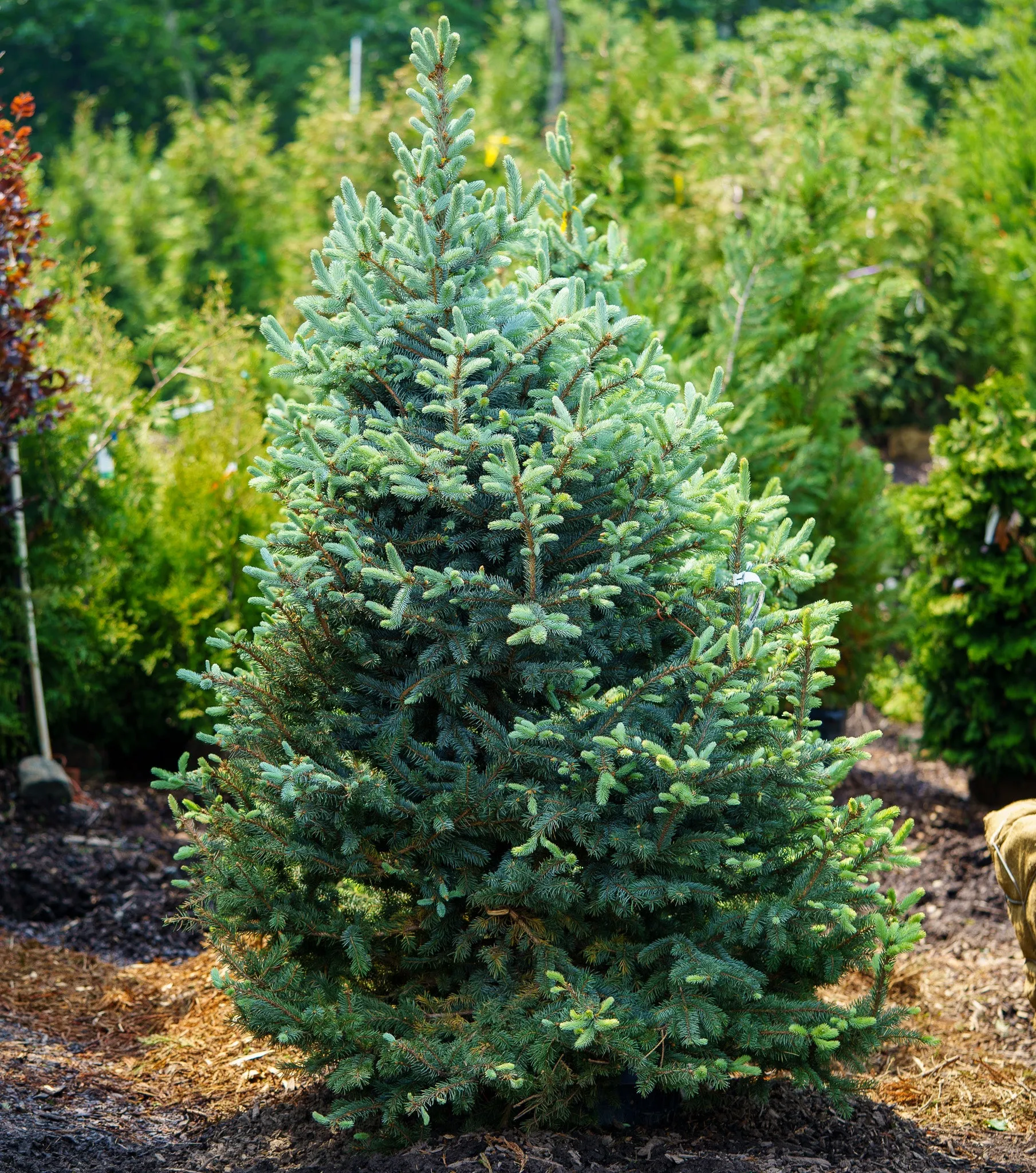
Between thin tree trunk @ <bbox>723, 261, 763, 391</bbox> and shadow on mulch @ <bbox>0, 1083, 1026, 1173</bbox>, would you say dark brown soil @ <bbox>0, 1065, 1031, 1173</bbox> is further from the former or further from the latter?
thin tree trunk @ <bbox>723, 261, 763, 391</bbox>

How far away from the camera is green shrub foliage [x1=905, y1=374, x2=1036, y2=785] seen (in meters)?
5.18

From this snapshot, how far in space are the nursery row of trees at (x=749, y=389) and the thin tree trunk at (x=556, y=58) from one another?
4.12 m

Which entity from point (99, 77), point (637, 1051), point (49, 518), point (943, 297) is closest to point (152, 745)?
point (49, 518)

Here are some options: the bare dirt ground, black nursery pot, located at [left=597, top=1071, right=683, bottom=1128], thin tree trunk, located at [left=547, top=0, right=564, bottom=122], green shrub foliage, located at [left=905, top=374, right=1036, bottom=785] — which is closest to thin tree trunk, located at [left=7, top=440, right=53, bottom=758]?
the bare dirt ground

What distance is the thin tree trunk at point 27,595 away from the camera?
4887mm

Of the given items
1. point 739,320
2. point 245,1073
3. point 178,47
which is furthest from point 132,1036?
point 178,47

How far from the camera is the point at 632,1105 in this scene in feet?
8.39

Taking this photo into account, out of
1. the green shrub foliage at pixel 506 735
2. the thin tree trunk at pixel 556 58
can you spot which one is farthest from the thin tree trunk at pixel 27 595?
the thin tree trunk at pixel 556 58

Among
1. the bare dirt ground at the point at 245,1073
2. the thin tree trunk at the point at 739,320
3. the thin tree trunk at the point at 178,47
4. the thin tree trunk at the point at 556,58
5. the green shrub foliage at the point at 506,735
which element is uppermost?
the thin tree trunk at the point at 178,47

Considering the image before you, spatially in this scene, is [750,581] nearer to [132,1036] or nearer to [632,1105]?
[632,1105]

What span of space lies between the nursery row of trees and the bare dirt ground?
0.94 m

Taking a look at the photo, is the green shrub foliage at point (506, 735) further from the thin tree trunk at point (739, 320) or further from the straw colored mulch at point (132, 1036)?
the thin tree trunk at point (739, 320)

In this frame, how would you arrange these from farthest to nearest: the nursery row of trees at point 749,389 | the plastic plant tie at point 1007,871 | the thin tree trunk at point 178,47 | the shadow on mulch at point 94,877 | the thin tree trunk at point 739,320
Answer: the thin tree trunk at point 178,47 → the nursery row of trees at point 749,389 → the thin tree trunk at point 739,320 → the shadow on mulch at point 94,877 → the plastic plant tie at point 1007,871

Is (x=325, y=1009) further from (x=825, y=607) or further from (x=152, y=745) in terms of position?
(x=152, y=745)
